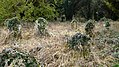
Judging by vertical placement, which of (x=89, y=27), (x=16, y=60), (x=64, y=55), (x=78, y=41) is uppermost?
(x=16, y=60)

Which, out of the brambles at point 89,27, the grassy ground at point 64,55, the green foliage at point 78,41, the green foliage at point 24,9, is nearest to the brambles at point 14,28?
the grassy ground at point 64,55

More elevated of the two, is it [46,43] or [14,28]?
[14,28]

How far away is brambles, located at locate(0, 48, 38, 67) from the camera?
4.99 m

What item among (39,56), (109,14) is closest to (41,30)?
(39,56)

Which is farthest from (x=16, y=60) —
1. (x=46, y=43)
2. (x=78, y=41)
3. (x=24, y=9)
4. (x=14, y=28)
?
(x=24, y=9)

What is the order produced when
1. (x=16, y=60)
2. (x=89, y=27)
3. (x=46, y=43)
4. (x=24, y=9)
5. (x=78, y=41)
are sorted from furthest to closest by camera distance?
(x=24, y=9) < (x=89, y=27) < (x=46, y=43) < (x=78, y=41) < (x=16, y=60)

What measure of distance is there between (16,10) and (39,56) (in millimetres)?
5707

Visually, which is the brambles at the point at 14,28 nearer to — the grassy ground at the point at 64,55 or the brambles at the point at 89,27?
the grassy ground at the point at 64,55

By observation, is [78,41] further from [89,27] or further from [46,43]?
[89,27]

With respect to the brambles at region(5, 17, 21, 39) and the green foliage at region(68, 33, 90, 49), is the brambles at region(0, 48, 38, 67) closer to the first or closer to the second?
the green foliage at region(68, 33, 90, 49)

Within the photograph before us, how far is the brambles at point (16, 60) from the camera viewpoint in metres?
4.99

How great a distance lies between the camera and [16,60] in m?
5.03

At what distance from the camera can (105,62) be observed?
22.9ft

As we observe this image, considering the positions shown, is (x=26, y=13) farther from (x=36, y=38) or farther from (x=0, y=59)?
(x=0, y=59)
